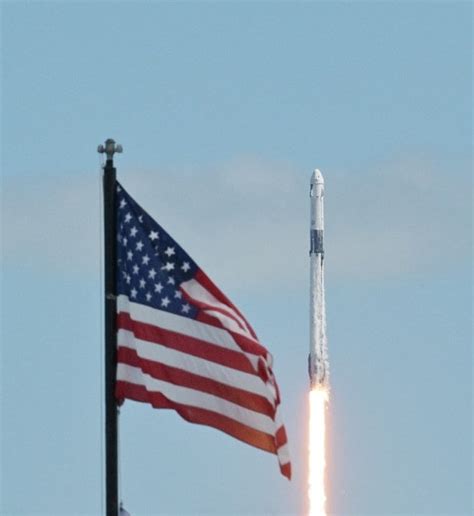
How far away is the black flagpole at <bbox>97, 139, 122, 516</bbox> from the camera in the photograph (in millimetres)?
34906

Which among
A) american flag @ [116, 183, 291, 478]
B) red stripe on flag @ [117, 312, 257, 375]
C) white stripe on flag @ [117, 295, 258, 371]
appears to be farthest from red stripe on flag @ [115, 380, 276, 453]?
white stripe on flag @ [117, 295, 258, 371]

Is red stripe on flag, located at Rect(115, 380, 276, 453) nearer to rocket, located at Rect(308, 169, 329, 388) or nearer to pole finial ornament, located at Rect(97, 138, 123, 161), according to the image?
pole finial ornament, located at Rect(97, 138, 123, 161)

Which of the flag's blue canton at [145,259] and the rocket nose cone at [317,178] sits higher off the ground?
the rocket nose cone at [317,178]

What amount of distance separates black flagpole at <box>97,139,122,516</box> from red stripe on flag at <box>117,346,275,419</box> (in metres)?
0.28

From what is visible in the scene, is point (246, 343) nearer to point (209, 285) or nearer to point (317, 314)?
point (209, 285)

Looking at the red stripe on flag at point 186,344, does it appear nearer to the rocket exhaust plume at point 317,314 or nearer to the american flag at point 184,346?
the american flag at point 184,346

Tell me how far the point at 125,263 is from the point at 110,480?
3609 mm

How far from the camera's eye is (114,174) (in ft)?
117

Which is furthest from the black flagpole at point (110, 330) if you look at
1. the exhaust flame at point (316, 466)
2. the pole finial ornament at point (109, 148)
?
the exhaust flame at point (316, 466)

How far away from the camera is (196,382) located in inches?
1422

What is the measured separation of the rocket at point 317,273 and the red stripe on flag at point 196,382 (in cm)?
7607

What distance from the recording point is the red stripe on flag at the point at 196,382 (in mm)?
35750

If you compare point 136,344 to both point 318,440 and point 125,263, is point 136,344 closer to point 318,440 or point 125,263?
point 125,263

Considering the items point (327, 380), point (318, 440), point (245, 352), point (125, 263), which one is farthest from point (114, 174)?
point (327, 380)
